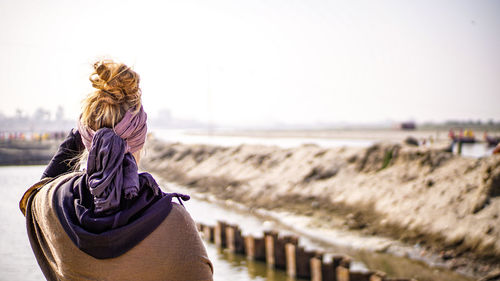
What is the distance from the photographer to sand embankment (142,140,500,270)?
447 inches

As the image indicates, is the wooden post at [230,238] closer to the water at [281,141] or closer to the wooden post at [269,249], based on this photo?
the wooden post at [269,249]

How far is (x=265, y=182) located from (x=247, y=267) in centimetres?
1010

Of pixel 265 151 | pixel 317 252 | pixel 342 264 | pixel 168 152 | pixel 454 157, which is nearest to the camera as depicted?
pixel 342 264

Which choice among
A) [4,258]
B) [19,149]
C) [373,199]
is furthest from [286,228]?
[19,149]

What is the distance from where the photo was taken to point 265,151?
26.2m

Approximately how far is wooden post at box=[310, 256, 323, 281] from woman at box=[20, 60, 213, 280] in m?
7.97

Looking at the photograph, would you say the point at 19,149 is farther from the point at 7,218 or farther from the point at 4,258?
the point at 4,258

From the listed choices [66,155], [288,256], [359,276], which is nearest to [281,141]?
[288,256]

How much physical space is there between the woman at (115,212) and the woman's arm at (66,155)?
0.16 metres

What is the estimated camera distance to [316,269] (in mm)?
9289

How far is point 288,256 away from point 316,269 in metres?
0.95

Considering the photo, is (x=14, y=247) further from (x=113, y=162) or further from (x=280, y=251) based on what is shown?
(x=113, y=162)

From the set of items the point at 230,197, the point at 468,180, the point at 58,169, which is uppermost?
the point at 58,169

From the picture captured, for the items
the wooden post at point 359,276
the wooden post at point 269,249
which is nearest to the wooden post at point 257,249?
the wooden post at point 269,249
